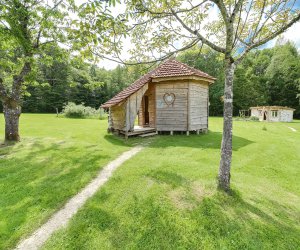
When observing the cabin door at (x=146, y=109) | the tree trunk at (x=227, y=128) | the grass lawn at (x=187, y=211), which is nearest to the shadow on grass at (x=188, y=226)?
the grass lawn at (x=187, y=211)

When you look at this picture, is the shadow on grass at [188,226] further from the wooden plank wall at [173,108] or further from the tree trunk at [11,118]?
the wooden plank wall at [173,108]

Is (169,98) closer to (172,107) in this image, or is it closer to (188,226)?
(172,107)

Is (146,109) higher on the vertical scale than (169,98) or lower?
lower

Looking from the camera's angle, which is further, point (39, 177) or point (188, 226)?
point (39, 177)

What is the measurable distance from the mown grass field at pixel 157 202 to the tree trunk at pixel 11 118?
9.27ft

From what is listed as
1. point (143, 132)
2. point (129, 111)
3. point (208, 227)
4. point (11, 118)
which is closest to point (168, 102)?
point (143, 132)

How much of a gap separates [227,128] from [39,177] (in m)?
5.93

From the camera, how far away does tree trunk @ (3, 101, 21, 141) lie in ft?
35.3

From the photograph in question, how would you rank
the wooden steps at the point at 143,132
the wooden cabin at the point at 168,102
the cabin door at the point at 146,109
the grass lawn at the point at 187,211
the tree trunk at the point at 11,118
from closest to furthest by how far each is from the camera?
the grass lawn at the point at 187,211 < the tree trunk at the point at 11,118 < the wooden cabin at the point at 168,102 < the wooden steps at the point at 143,132 < the cabin door at the point at 146,109

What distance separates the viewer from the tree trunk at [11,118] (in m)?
10.8

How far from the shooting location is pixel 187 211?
4645mm

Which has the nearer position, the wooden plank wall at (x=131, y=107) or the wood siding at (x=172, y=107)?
the wooden plank wall at (x=131, y=107)

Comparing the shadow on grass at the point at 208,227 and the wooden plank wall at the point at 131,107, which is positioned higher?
the wooden plank wall at the point at 131,107

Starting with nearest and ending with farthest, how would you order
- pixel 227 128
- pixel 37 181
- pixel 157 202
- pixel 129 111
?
1. pixel 157 202
2. pixel 227 128
3. pixel 37 181
4. pixel 129 111
